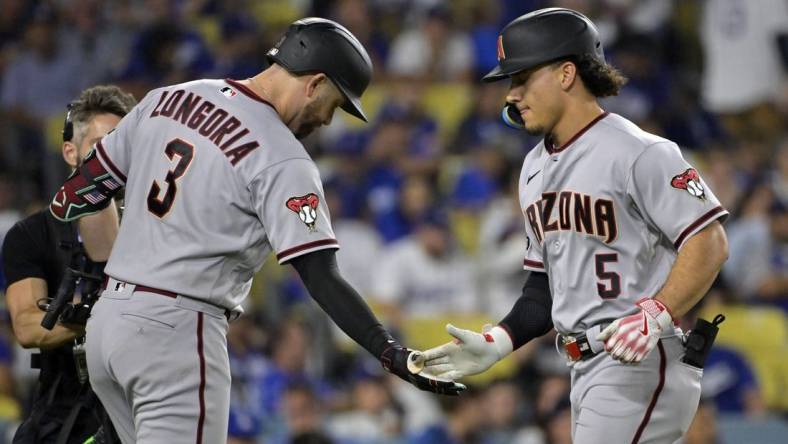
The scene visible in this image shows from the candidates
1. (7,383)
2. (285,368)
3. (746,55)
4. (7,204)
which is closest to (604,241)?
(285,368)

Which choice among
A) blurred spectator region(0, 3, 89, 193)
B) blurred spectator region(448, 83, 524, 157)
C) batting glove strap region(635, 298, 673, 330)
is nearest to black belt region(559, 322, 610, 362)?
batting glove strap region(635, 298, 673, 330)

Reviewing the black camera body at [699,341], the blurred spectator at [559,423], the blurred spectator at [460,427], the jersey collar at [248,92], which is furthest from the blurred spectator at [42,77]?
the black camera body at [699,341]

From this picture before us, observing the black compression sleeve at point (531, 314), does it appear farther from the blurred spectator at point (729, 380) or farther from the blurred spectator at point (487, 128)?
the blurred spectator at point (487, 128)

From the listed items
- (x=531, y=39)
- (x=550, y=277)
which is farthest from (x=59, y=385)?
(x=531, y=39)

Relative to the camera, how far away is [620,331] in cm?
357

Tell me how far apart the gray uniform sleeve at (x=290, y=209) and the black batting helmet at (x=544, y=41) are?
0.75 metres

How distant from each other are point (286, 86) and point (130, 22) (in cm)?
653

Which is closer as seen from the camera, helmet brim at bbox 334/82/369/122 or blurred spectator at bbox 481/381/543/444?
helmet brim at bbox 334/82/369/122

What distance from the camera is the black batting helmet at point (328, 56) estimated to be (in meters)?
3.88

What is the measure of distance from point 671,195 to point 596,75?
0.51 m

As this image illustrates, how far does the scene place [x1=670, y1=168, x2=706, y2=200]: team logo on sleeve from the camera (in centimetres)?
368

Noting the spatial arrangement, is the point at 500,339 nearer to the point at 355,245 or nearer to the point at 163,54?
the point at 355,245

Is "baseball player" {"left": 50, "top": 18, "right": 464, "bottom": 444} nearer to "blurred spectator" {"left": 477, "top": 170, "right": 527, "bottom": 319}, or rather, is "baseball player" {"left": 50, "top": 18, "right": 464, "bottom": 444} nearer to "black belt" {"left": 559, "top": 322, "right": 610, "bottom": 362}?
"black belt" {"left": 559, "top": 322, "right": 610, "bottom": 362}

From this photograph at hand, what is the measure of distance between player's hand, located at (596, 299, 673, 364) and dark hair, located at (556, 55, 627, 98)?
777mm
